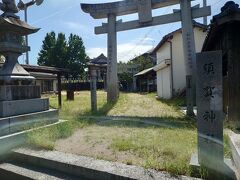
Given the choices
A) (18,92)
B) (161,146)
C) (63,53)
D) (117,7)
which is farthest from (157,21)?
(63,53)

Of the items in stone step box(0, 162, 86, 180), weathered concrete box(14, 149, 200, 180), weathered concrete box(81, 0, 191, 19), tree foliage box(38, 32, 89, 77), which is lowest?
stone step box(0, 162, 86, 180)

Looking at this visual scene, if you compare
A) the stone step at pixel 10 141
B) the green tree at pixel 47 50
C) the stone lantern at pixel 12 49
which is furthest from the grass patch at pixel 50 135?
the green tree at pixel 47 50

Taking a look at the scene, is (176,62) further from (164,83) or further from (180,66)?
(164,83)

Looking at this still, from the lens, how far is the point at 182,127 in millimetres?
7344

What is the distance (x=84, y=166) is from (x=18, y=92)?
3.52 m

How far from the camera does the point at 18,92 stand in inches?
268

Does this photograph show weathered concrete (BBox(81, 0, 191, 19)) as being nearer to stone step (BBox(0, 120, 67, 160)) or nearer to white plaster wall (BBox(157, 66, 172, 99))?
white plaster wall (BBox(157, 66, 172, 99))

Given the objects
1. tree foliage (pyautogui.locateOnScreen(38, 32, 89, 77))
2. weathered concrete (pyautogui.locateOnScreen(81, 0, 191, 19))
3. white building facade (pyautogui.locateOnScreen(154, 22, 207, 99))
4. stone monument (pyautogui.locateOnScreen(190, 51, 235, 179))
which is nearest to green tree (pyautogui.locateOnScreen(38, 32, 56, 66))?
tree foliage (pyautogui.locateOnScreen(38, 32, 89, 77))

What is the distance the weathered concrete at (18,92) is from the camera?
6434 millimetres

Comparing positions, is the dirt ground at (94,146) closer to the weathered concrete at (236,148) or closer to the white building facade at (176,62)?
the weathered concrete at (236,148)

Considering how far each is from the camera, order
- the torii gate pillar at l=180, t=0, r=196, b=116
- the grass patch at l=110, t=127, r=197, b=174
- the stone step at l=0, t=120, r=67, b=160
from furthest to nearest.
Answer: the torii gate pillar at l=180, t=0, r=196, b=116 < the stone step at l=0, t=120, r=67, b=160 < the grass patch at l=110, t=127, r=197, b=174

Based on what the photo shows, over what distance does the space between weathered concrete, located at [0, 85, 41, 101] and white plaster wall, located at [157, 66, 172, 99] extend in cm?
1366

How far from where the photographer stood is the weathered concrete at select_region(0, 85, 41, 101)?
643 cm

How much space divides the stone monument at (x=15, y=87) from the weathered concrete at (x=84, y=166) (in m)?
1.25
